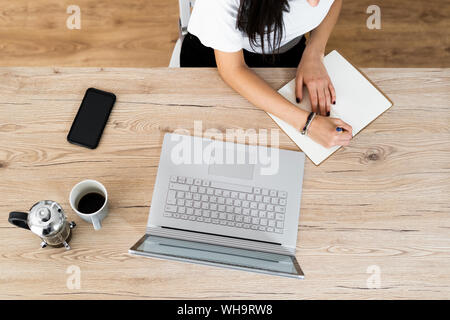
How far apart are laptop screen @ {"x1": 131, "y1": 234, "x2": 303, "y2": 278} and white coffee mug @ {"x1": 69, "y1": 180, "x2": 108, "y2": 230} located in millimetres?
120

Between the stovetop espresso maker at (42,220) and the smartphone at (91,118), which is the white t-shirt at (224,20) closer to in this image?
the smartphone at (91,118)

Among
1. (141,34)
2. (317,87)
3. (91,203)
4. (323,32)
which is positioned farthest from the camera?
(141,34)

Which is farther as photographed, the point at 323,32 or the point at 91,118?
the point at 323,32

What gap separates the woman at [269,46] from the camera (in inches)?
33.1

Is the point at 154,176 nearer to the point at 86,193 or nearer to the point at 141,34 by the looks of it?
the point at 86,193

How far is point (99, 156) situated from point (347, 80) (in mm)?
735

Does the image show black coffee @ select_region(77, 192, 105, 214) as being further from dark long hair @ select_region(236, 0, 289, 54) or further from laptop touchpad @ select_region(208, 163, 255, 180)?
dark long hair @ select_region(236, 0, 289, 54)

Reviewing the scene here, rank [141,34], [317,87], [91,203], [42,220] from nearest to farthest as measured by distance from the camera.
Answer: [42,220] < [91,203] < [317,87] < [141,34]

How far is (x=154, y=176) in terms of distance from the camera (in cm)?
97

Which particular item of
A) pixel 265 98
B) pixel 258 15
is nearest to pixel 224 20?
pixel 258 15

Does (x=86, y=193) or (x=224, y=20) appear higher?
(x=224, y=20)

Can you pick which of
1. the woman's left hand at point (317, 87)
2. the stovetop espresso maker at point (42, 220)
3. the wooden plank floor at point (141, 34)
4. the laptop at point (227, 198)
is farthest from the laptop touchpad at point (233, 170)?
the wooden plank floor at point (141, 34)

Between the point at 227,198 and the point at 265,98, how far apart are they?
29cm
